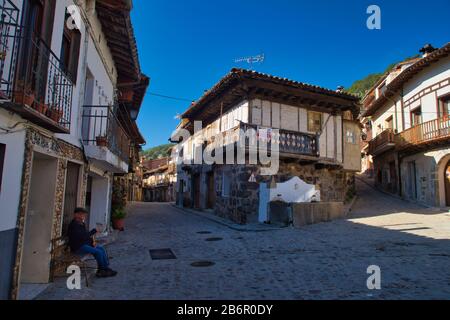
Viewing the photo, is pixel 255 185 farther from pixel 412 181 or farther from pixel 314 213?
pixel 412 181

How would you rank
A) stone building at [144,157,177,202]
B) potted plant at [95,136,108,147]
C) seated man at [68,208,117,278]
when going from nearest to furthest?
seated man at [68,208,117,278] < potted plant at [95,136,108,147] < stone building at [144,157,177,202]

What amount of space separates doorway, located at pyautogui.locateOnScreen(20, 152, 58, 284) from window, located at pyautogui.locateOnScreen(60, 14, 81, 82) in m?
1.96

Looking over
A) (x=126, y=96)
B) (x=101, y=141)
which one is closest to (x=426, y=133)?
(x=126, y=96)

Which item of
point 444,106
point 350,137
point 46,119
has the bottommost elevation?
point 46,119

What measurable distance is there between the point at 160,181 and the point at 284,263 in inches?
1502

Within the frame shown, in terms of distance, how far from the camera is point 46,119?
156 inches

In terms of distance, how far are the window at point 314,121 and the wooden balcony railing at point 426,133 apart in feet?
18.9

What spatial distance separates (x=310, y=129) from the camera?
50.3 feet

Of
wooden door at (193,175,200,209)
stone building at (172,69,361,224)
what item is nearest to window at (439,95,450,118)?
stone building at (172,69,361,224)

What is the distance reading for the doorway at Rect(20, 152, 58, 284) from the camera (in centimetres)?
493

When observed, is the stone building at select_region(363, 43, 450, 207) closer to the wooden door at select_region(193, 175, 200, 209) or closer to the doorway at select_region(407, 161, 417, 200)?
the doorway at select_region(407, 161, 417, 200)

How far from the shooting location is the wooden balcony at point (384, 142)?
64.2 feet

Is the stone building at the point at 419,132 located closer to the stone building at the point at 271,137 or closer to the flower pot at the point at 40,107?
the stone building at the point at 271,137
